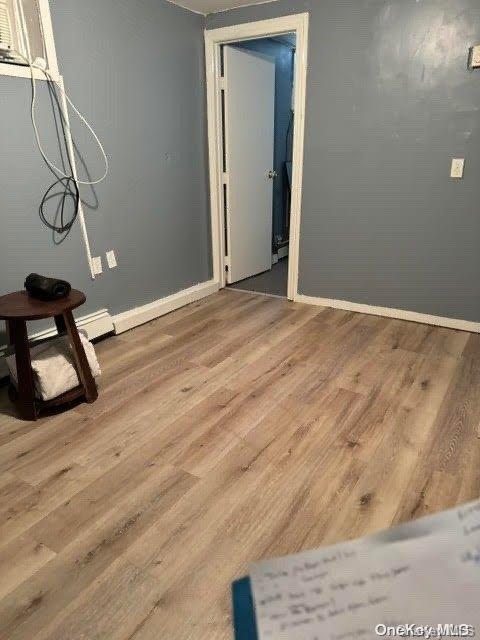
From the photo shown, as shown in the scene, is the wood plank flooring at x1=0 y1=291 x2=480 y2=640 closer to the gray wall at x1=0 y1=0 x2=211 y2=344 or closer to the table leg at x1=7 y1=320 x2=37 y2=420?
the table leg at x1=7 y1=320 x2=37 y2=420

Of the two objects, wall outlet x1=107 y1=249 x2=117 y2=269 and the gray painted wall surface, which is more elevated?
the gray painted wall surface

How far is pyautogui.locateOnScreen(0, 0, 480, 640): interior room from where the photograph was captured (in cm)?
113

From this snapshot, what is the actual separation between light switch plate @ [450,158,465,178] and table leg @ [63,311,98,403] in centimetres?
253

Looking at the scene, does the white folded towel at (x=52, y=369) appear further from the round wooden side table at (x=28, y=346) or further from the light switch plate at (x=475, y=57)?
the light switch plate at (x=475, y=57)

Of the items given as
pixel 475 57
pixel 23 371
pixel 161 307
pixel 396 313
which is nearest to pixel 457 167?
pixel 475 57

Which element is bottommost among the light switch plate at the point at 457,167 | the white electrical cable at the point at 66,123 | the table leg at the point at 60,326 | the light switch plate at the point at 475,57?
the table leg at the point at 60,326

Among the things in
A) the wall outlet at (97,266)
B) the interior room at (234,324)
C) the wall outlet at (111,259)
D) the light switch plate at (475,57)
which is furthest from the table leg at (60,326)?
the light switch plate at (475,57)

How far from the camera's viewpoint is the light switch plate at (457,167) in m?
2.66

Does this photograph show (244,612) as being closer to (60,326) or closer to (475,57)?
(60,326)

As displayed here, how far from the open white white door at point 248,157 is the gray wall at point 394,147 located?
0.51 m

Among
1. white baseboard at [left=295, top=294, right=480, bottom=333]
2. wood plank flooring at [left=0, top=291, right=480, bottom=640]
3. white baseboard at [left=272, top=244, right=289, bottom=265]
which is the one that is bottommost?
wood plank flooring at [left=0, top=291, right=480, bottom=640]

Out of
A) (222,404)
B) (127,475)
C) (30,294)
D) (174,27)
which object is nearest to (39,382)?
(30,294)

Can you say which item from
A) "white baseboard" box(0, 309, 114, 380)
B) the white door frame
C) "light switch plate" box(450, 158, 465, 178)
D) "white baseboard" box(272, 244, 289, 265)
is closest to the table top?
"white baseboard" box(0, 309, 114, 380)

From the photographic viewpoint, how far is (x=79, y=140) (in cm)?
254
